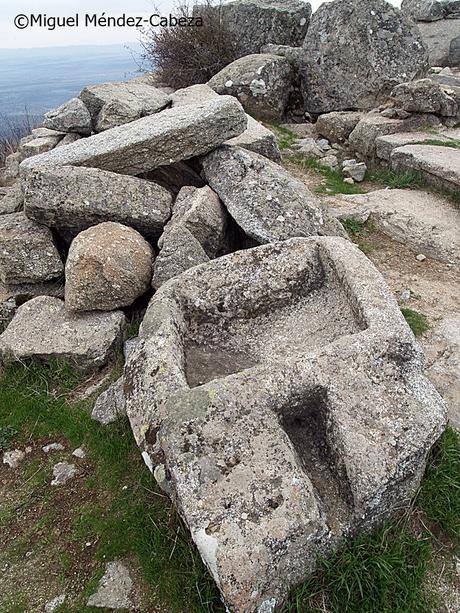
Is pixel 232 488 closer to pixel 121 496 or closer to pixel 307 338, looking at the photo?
pixel 121 496

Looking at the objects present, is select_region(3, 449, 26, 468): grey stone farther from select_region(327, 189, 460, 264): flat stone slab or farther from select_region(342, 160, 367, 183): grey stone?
select_region(342, 160, 367, 183): grey stone

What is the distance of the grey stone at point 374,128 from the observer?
8117 millimetres

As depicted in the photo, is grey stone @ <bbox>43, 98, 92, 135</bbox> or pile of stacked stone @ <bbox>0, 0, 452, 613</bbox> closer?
pile of stacked stone @ <bbox>0, 0, 452, 613</bbox>

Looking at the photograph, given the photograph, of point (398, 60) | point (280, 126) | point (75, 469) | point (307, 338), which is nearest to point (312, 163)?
point (280, 126)

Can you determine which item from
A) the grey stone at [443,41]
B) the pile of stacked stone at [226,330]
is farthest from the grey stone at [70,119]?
the grey stone at [443,41]

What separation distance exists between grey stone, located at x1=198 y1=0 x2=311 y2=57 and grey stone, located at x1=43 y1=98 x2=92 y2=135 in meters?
5.45

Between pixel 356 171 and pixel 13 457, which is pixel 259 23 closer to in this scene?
pixel 356 171

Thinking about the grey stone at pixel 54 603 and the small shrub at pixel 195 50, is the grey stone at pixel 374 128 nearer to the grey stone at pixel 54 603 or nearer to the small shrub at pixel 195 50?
the small shrub at pixel 195 50

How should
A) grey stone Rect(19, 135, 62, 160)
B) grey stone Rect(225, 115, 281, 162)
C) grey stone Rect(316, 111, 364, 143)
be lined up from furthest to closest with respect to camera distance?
grey stone Rect(316, 111, 364, 143) → grey stone Rect(19, 135, 62, 160) → grey stone Rect(225, 115, 281, 162)

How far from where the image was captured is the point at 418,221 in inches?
233

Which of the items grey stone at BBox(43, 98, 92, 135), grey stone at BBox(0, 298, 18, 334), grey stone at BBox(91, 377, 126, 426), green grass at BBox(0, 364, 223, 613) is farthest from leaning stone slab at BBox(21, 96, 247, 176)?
grey stone at BBox(91, 377, 126, 426)

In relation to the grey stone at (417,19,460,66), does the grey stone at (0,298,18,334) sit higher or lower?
lower

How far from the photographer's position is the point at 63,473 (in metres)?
3.69

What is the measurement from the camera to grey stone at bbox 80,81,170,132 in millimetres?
6832
